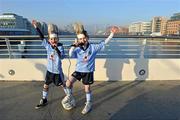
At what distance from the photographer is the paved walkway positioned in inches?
180

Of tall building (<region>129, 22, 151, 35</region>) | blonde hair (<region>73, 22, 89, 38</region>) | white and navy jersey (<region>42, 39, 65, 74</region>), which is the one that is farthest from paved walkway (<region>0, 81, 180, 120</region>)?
tall building (<region>129, 22, 151, 35</region>)

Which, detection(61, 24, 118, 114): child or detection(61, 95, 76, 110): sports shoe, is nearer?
detection(61, 24, 118, 114): child

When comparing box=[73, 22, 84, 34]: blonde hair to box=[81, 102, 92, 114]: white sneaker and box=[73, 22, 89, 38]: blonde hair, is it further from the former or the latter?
box=[81, 102, 92, 114]: white sneaker

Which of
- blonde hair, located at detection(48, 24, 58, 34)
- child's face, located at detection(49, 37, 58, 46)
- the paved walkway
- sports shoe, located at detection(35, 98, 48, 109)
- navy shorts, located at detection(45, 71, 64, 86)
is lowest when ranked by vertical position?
the paved walkway

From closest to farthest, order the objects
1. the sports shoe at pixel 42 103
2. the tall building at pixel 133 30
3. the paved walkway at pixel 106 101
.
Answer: the paved walkway at pixel 106 101, the sports shoe at pixel 42 103, the tall building at pixel 133 30

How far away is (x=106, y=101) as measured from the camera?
17.8 feet

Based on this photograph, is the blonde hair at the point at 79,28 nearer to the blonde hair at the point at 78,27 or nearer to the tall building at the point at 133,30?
the blonde hair at the point at 78,27

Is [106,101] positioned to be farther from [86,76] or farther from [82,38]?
[82,38]

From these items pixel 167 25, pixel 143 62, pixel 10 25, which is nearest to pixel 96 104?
pixel 143 62

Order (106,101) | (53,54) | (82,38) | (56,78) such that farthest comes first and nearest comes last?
(106,101), (56,78), (53,54), (82,38)

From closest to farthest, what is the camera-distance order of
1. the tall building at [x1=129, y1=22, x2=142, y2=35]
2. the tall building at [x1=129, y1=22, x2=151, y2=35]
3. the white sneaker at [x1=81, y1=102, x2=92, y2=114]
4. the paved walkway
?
1. the paved walkway
2. the white sneaker at [x1=81, y1=102, x2=92, y2=114]
3. the tall building at [x1=129, y1=22, x2=142, y2=35]
4. the tall building at [x1=129, y1=22, x2=151, y2=35]

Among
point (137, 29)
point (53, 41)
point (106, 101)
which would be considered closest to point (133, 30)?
point (137, 29)

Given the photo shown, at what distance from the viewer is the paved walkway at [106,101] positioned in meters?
4.58

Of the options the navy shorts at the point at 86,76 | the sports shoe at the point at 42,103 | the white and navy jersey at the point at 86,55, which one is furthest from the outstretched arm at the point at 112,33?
the sports shoe at the point at 42,103
